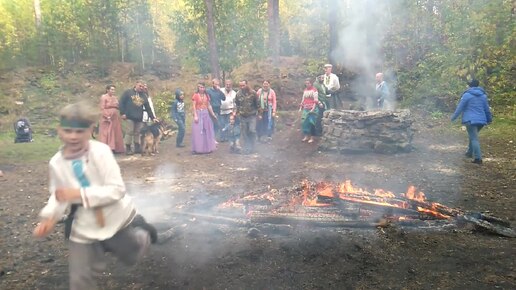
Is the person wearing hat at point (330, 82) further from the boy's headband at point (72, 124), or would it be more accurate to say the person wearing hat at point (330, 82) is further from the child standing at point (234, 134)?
the boy's headband at point (72, 124)

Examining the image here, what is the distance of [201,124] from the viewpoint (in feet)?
35.6

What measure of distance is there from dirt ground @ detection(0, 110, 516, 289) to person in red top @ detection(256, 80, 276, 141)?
3.87 meters

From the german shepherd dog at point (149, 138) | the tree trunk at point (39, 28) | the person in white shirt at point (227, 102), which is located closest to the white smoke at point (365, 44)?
the person in white shirt at point (227, 102)

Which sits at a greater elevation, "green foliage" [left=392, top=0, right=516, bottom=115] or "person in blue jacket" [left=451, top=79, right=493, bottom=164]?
"green foliage" [left=392, top=0, right=516, bottom=115]

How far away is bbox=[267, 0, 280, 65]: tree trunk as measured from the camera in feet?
68.1

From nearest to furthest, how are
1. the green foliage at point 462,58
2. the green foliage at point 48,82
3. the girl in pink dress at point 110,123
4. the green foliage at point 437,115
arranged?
the girl in pink dress at point 110,123, the green foliage at point 437,115, the green foliage at point 462,58, the green foliage at point 48,82

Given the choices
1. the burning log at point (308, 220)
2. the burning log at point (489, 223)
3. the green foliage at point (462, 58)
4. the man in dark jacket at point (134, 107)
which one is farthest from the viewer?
the green foliage at point (462, 58)

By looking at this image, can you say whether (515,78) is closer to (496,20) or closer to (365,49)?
(496,20)

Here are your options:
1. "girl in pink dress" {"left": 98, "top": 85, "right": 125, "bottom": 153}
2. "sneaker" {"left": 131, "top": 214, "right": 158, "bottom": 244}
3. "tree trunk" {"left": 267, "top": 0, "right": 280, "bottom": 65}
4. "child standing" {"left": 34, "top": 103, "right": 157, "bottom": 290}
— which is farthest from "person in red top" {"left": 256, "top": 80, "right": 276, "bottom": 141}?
"tree trunk" {"left": 267, "top": 0, "right": 280, "bottom": 65}

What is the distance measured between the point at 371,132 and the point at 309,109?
2.10 m

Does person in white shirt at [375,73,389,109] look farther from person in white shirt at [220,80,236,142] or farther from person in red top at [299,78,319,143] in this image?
person in white shirt at [220,80,236,142]

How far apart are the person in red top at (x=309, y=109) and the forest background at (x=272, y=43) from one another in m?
5.34

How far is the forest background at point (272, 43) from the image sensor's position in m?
15.5

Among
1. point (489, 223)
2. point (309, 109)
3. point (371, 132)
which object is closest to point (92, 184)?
point (489, 223)
